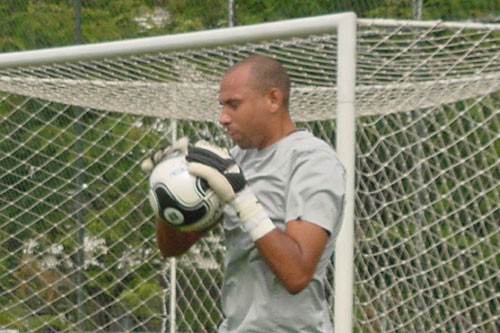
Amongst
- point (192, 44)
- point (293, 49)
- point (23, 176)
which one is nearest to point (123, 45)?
point (192, 44)

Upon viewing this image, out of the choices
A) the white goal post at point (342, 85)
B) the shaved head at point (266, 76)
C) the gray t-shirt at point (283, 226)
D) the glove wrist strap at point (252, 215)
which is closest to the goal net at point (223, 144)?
the white goal post at point (342, 85)

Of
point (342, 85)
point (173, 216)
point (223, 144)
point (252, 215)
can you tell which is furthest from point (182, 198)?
point (223, 144)

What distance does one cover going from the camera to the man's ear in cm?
307

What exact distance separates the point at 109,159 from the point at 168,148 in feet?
10.9

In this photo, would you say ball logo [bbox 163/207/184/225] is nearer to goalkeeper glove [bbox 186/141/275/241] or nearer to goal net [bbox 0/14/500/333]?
goalkeeper glove [bbox 186/141/275/241]

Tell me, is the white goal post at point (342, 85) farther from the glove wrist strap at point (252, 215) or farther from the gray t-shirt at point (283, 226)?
the glove wrist strap at point (252, 215)

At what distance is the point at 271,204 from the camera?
9.81 feet

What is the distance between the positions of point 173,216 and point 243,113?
29 centimetres

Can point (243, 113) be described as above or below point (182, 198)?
above

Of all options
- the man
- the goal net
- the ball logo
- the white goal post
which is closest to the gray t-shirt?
the man

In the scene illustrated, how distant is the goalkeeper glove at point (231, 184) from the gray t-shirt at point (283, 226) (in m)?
0.09

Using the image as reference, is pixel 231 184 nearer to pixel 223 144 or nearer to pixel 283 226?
pixel 283 226

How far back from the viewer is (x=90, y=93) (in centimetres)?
521

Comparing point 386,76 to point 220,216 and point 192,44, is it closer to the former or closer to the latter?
point 192,44
